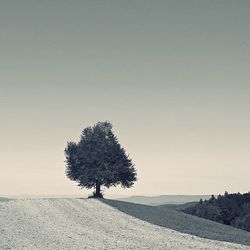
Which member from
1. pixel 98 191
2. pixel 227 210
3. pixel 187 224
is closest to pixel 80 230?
pixel 187 224

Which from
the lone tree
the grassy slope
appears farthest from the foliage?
the lone tree

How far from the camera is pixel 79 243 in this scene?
29453 mm

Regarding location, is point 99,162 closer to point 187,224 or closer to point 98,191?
point 98,191

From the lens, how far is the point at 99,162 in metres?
71.2

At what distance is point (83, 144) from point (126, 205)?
1848 cm

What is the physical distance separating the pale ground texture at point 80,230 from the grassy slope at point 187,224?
6.05 ft

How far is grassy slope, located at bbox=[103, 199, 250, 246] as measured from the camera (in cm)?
3688

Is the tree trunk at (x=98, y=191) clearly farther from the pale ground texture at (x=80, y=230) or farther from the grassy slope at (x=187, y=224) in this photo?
the pale ground texture at (x=80, y=230)

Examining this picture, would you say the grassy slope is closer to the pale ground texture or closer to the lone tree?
the pale ground texture

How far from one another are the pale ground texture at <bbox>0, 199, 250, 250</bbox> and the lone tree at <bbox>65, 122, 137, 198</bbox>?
57.7 feet

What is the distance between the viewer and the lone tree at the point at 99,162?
71056 millimetres

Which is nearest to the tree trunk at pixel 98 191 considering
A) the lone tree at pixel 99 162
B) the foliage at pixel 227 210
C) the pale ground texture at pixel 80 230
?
the lone tree at pixel 99 162

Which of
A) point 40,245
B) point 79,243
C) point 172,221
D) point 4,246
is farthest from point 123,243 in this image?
point 172,221

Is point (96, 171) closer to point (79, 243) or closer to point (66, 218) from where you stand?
point (66, 218)
